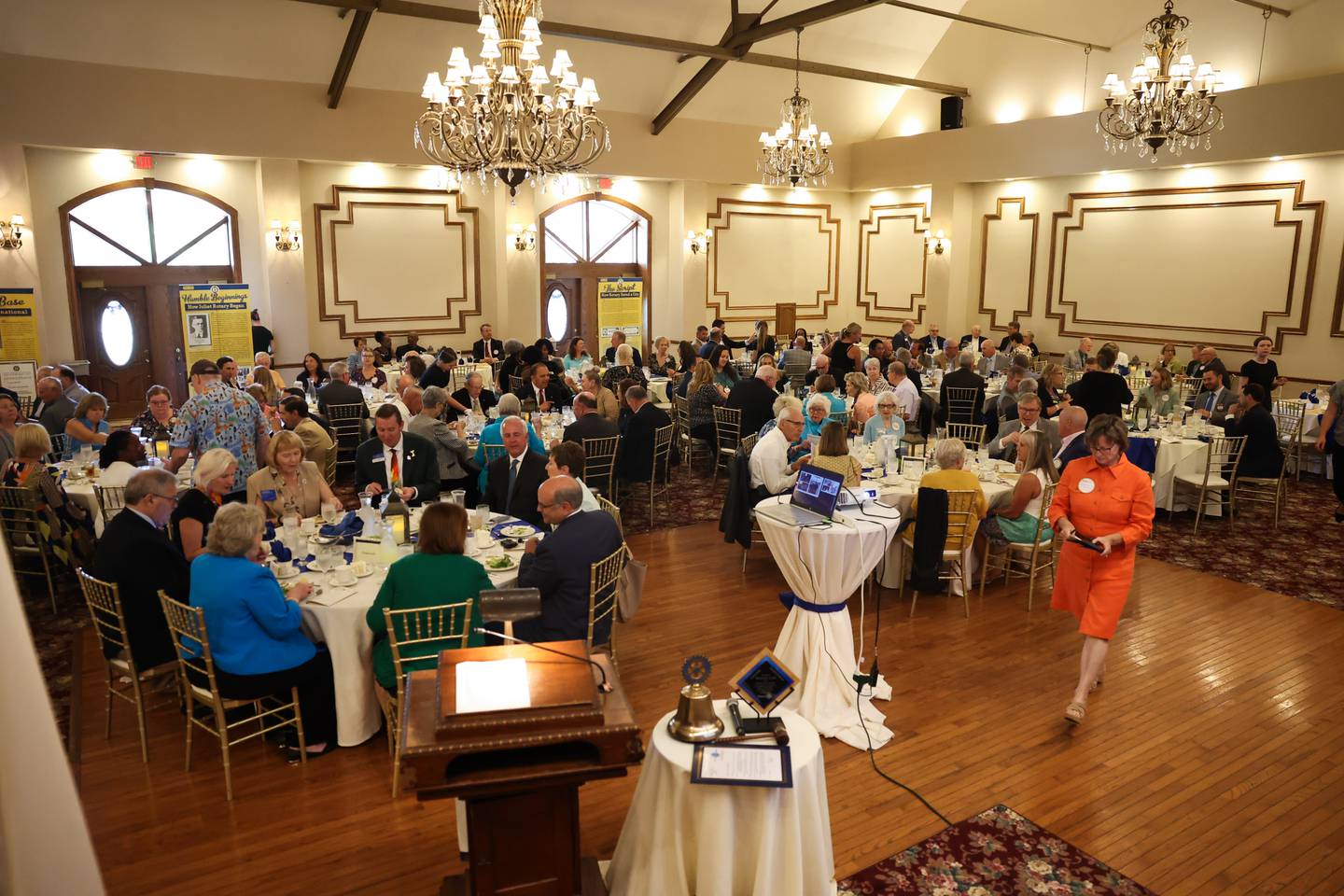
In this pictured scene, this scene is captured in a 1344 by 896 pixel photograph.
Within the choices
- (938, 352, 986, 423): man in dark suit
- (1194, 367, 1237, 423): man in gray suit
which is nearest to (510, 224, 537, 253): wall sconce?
(938, 352, 986, 423): man in dark suit

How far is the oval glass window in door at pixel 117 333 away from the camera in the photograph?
12.0 m

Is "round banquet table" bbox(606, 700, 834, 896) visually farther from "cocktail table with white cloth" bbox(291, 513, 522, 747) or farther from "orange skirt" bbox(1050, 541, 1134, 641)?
"orange skirt" bbox(1050, 541, 1134, 641)

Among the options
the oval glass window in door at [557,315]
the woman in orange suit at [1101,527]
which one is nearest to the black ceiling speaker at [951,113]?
the oval glass window in door at [557,315]

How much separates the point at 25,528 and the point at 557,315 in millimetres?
10258

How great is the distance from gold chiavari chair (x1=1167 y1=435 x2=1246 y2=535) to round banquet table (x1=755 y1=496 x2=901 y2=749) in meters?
4.60

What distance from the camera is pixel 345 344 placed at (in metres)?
13.4

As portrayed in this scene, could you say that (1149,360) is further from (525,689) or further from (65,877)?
(65,877)

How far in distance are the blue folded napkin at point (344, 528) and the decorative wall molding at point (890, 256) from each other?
1301 centimetres

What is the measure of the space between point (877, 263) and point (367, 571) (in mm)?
14403

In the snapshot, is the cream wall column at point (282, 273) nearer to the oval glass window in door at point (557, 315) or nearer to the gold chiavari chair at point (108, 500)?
the oval glass window in door at point (557, 315)

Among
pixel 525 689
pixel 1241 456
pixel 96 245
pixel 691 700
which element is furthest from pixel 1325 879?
pixel 96 245

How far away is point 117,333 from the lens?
39.7 ft

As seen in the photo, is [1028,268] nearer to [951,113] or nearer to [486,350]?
[951,113]

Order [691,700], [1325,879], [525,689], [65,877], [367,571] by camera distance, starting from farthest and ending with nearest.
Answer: [367,571] → [1325,879] → [691,700] → [525,689] → [65,877]
